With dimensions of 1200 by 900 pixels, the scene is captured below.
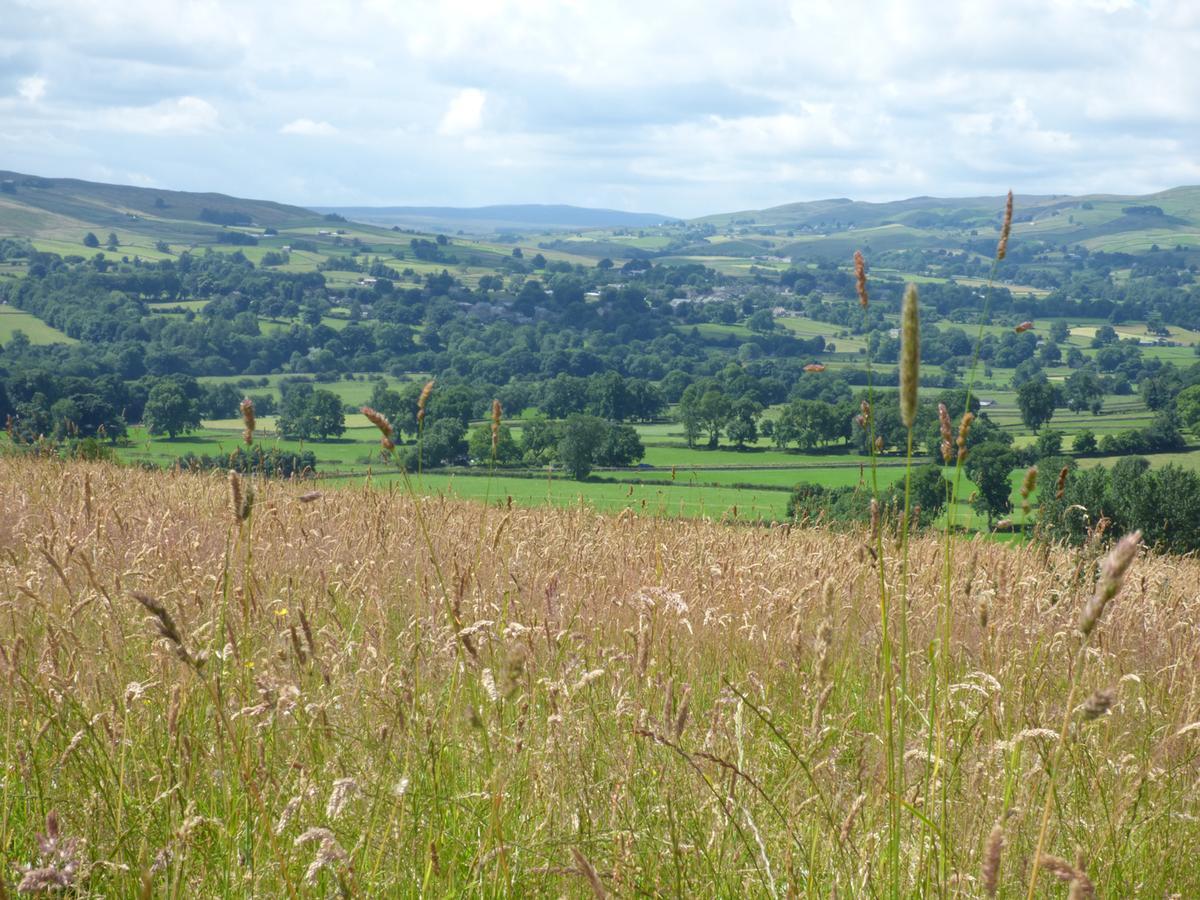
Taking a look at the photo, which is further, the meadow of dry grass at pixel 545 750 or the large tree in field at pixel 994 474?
the large tree in field at pixel 994 474

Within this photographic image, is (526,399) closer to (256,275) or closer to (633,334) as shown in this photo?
(633,334)

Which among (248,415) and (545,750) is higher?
(248,415)

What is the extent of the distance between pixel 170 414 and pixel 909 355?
57.4 metres

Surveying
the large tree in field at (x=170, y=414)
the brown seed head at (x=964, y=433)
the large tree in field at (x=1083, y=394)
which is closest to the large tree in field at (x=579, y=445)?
the large tree in field at (x=170, y=414)

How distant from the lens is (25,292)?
424ft

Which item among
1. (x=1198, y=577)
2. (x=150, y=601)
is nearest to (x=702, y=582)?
(x=150, y=601)

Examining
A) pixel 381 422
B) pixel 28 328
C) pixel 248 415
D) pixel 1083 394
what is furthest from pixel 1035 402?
pixel 28 328

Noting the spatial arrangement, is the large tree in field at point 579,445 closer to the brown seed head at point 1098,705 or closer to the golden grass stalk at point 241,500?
the golden grass stalk at point 241,500

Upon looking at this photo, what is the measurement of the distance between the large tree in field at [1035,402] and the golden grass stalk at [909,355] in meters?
82.1

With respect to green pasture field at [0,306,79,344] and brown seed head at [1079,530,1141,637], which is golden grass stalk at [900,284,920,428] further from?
green pasture field at [0,306,79,344]

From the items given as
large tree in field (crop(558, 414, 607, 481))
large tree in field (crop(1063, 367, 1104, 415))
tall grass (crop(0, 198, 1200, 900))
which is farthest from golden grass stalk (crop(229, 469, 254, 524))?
large tree in field (crop(1063, 367, 1104, 415))

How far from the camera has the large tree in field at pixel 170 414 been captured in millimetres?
53594

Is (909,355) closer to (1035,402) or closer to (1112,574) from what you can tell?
(1112,574)

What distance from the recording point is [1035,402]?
77.7 metres
